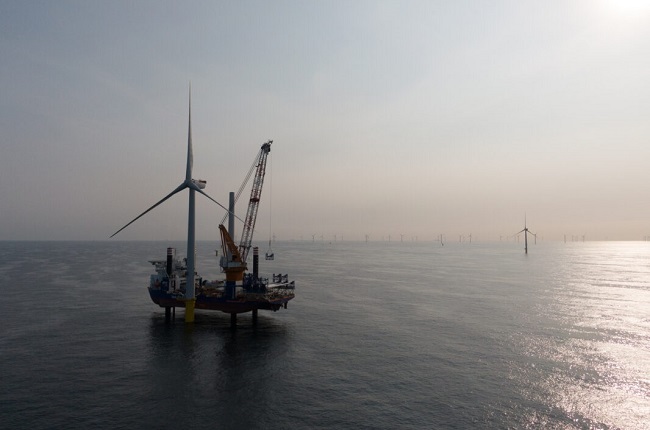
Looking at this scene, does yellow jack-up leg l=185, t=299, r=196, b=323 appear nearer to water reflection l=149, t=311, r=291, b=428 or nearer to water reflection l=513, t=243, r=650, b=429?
water reflection l=149, t=311, r=291, b=428

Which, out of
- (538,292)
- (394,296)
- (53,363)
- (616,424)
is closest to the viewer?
(616,424)

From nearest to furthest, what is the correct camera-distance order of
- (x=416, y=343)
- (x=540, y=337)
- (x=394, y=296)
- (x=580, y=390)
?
(x=580, y=390) < (x=416, y=343) < (x=540, y=337) < (x=394, y=296)

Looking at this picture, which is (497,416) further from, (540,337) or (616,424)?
(540,337)

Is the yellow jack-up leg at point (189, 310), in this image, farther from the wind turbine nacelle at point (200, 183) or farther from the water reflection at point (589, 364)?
the water reflection at point (589, 364)

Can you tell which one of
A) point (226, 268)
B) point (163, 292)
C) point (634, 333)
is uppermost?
point (226, 268)

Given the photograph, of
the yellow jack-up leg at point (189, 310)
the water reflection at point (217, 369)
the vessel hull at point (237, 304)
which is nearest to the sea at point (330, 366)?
the water reflection at point (217, 369)

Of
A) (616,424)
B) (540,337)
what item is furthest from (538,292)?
(616,424)

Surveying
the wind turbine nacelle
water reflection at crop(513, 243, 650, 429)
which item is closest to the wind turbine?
the wind turbine nacelle

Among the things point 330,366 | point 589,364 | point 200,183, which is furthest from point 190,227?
point 589,364
